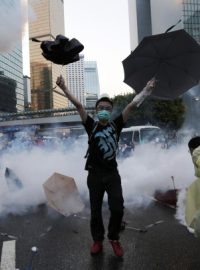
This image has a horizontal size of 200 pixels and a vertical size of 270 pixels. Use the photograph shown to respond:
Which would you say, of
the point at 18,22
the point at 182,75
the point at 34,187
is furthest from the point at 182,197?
the point at 18,22

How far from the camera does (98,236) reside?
4.29m

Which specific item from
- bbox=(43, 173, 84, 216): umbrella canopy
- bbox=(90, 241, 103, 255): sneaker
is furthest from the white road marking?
bbox=(43, 173, 84, 216): umbrella canopy

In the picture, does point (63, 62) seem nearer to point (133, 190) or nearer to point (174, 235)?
point (174, 235)

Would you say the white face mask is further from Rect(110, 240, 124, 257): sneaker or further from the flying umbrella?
Rect(110, 240, 124, 257): sneaker

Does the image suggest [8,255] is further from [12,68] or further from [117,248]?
[12,68]

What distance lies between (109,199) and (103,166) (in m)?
0.36

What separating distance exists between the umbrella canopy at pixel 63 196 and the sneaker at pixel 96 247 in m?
1.67

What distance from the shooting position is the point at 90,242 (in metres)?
4.68

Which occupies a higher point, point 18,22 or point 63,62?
point 18,22

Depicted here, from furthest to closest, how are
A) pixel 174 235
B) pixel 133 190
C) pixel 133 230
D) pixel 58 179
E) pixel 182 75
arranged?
pixel 133 190
pixel 58 179
pixel 182 75
pixel 133 230
pixel 174 235

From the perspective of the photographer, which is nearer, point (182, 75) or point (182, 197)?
point (182, 75)

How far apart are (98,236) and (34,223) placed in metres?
1.79

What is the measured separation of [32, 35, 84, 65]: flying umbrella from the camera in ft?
13.4

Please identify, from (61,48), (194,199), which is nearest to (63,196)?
(61,48)
